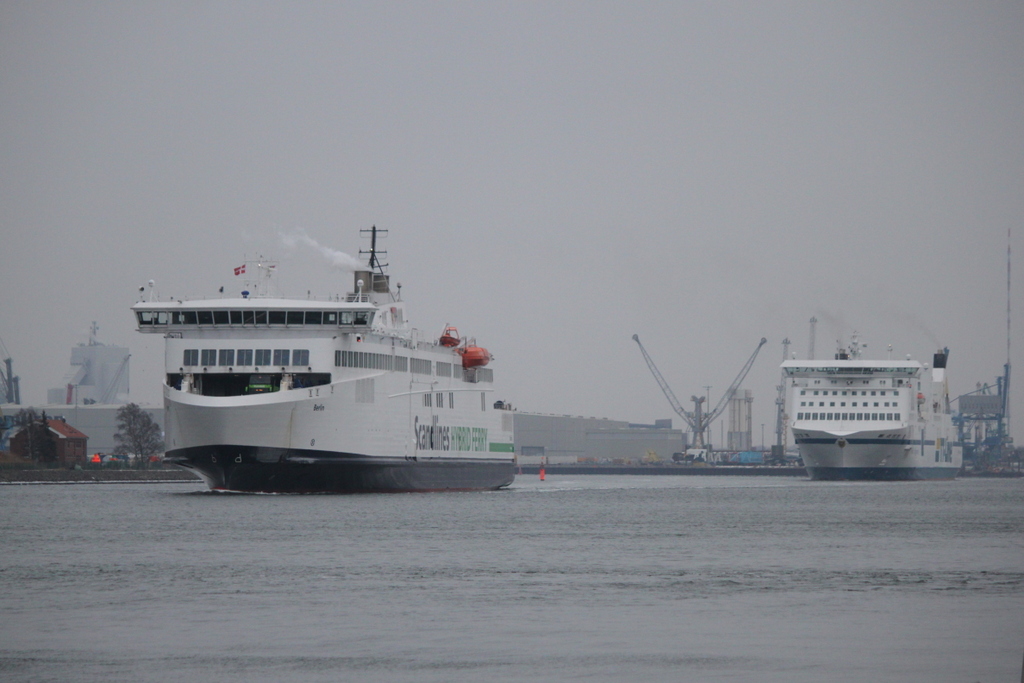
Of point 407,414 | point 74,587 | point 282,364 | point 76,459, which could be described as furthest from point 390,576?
point 76,459

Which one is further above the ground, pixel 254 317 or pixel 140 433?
pixel 254 317

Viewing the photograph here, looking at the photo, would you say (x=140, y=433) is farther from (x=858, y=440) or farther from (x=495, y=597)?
(x=495, y=597)

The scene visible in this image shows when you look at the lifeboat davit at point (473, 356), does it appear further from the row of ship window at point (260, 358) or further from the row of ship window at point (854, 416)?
the row of ship window at point (854, 416)

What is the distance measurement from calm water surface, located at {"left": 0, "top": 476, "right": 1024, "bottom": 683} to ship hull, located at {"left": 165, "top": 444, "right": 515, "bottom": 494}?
3.77m

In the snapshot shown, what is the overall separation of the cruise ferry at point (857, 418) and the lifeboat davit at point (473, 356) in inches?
1677

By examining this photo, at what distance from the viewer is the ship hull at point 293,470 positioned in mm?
61062

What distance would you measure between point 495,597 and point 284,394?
104ft

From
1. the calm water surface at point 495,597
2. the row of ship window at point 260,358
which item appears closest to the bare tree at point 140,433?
the row of ship window at point 260,358

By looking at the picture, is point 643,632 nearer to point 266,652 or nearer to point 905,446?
point 266,652

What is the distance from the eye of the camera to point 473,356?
8188 cm

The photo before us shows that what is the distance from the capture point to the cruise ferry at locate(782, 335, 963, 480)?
379ft

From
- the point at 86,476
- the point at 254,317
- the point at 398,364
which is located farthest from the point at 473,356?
the point at 86,476

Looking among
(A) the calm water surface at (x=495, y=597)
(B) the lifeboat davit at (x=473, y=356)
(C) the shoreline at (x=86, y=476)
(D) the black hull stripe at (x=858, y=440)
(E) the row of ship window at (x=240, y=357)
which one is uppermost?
(B) the lifeboat davit at (x=473, y=356)

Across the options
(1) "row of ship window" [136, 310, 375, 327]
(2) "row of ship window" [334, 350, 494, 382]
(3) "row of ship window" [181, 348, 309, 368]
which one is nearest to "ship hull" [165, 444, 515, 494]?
(3) "row of ship window" [181, 348, 309, 368]
